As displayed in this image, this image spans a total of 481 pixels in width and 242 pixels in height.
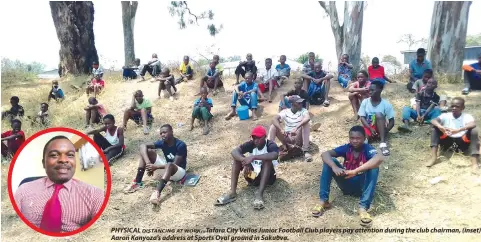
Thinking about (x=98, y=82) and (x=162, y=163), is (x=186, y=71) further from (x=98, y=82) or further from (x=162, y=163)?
(x=162, y=163)

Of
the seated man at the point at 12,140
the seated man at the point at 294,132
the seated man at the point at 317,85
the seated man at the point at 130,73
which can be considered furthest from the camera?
the seated man at the point at 130,73

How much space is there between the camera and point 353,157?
4.60 metres

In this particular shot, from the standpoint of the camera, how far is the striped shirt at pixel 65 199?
3.03 m

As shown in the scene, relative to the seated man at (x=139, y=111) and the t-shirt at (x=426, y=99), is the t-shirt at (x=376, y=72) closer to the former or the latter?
the t-shirt at (x=426, y=99)

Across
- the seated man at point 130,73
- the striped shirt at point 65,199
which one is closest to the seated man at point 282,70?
the seated man at point 130,73

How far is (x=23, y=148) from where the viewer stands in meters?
3.13

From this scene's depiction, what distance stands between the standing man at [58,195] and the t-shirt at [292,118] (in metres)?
3.39

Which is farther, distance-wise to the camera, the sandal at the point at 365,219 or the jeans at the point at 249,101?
the jeans at the point at 249,101

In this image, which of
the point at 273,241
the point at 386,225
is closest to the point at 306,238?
the point at 273,241

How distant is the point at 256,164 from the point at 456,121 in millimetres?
2788

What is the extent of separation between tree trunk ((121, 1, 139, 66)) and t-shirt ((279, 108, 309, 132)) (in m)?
12.6

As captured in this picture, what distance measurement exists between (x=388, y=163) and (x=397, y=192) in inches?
31.2

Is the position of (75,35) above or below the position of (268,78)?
above

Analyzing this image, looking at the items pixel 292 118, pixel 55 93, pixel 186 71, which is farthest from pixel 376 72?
pixel 55 93
